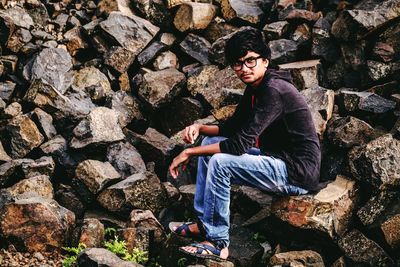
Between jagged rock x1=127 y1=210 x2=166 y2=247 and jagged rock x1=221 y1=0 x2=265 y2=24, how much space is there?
542 cm

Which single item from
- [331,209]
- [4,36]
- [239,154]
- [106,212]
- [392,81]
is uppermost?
[4,36]

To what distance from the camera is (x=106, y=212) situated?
746 cm

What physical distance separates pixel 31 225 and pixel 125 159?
226 centimetres

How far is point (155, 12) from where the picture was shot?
1073cm

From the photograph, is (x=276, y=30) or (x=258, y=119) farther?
(x=276, y=30)

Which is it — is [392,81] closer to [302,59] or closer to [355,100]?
[355,100]

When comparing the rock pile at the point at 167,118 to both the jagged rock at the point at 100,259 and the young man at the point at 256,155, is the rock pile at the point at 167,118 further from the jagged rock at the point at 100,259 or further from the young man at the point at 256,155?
the young man at the point at 256,155

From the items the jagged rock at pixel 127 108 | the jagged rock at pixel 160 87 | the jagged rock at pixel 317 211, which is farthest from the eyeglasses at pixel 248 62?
the jagged rock at pixel 127 108

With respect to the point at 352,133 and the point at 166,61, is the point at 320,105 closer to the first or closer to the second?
the point at 352,133

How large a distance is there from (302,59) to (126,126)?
398 centimetres

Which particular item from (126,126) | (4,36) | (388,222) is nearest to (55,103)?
(126,126)

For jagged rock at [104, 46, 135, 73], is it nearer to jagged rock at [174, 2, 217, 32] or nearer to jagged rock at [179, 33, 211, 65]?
jagged rock at [179, 33, 211, 65]

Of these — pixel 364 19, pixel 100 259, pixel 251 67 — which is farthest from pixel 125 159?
pixel 364 19

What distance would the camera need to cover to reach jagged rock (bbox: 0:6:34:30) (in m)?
10.1
